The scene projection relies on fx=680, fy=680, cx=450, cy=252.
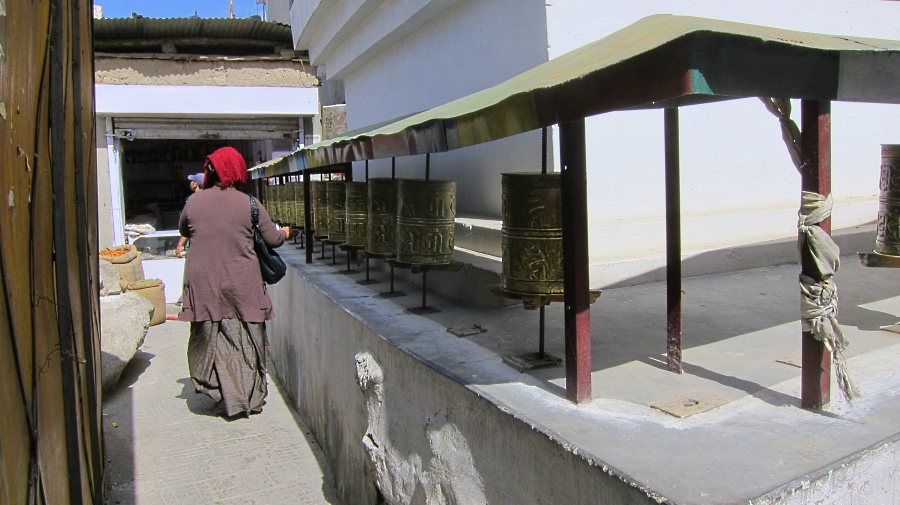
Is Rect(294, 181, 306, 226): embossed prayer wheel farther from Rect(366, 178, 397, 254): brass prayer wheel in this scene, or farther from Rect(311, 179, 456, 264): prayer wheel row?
Rect(366, 178, 397, 254): brass prayer wheel

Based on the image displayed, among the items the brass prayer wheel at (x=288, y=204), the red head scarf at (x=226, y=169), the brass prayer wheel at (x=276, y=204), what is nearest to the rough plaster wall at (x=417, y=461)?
the red head scarf at (x=226, y=169)

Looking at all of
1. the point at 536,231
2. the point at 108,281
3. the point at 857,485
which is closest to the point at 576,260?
the point at 536,231

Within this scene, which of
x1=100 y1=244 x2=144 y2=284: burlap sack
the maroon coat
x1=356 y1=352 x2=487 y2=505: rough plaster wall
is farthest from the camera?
x1=100 y1=244 x2=144 y2=284: burlap sack

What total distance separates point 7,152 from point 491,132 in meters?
1.42

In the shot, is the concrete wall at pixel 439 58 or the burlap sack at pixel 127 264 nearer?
the concrete wall at pixel 439 58

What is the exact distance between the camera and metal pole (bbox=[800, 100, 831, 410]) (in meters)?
2.04

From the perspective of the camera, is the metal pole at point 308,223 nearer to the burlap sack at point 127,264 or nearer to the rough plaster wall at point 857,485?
the burlap sack at point 127,264

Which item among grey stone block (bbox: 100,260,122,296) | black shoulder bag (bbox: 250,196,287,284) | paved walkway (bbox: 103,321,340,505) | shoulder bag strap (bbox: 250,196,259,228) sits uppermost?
shoulder bag strap (bbox: 250,196,259,228)

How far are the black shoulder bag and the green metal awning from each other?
2161 millimetres

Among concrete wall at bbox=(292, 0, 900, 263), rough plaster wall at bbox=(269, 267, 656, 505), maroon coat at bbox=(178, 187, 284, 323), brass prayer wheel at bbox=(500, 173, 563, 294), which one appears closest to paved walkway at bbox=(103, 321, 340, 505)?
rough plaster wall at bbox=(269, 267, 656, 505)

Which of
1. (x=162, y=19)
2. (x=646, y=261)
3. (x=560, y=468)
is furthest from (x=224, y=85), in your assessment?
(x=560, y=468)

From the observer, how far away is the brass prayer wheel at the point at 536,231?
2748 mm

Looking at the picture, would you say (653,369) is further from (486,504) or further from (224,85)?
(224,85)

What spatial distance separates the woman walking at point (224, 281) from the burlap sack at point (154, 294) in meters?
4.69
